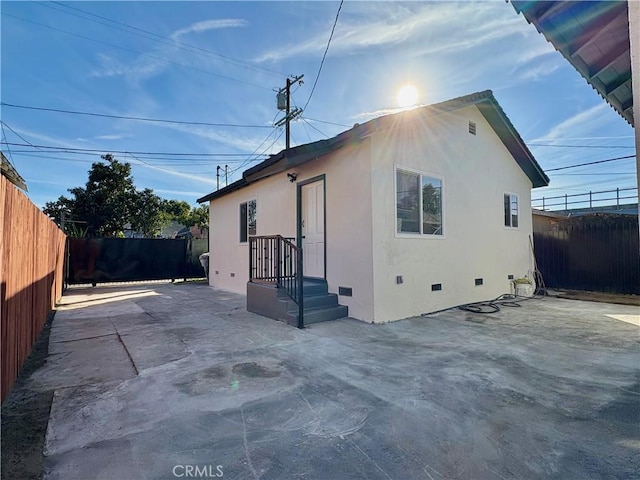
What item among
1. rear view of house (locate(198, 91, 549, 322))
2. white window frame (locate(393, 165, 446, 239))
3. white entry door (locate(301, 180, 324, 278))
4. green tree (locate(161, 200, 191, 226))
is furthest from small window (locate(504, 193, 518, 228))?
green tree (locate(161, 200, 191, 226))

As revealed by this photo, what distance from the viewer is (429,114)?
588 cm

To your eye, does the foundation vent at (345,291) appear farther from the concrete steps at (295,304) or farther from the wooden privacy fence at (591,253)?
the wooden privacy fence at (591,253)

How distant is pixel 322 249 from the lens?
626cm

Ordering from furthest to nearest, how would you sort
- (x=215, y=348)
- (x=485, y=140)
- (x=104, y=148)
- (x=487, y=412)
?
(x=104, y=148), (x=485, y=140), (x=215, y=348), (x=487, y=412)

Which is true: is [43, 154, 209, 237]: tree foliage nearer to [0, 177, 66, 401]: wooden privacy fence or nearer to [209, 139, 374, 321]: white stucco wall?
[209, 139, 374, 321]: white stucco wall

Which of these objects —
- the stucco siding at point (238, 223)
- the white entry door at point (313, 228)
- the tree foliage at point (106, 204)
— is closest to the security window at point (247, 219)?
the stucco siding at point (238, 223)

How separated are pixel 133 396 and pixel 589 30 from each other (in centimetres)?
412

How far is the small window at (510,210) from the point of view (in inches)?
332

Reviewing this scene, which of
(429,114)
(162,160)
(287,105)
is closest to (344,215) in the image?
(429,114)

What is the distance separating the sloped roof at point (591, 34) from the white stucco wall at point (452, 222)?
10.4ft

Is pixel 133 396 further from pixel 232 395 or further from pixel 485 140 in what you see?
pixel 485 140

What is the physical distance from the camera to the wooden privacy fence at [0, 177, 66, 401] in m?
2.49

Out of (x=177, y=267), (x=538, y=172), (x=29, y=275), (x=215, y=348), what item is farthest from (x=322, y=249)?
(x=177, y=267)

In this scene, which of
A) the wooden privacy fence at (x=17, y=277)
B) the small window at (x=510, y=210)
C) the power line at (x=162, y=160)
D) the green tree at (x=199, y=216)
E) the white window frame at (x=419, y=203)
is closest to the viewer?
the wooden privacy fence at (x=17, y=277)
